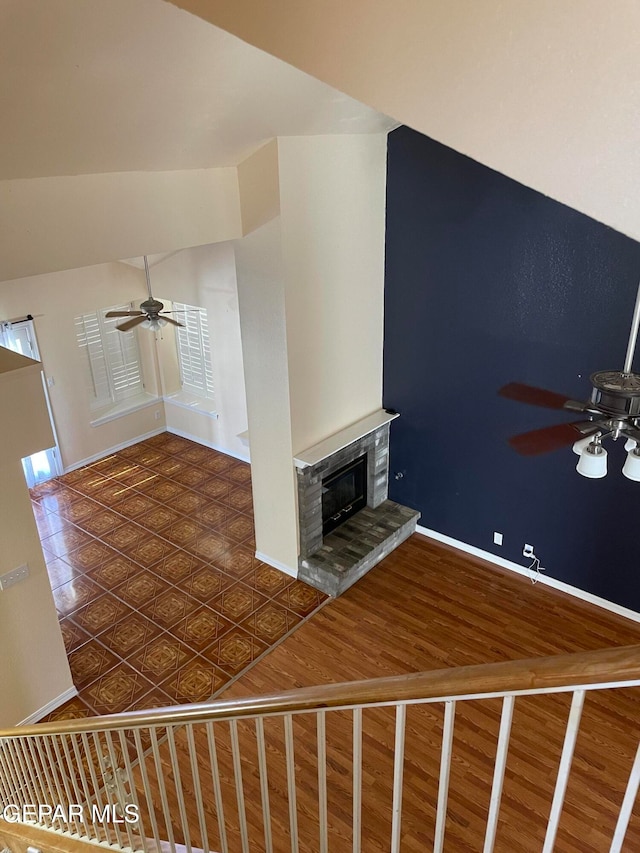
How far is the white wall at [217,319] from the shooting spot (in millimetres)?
8023

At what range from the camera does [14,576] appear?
467 centimetres

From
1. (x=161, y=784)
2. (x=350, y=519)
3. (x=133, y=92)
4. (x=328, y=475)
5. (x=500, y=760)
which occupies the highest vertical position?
(x=133, y=92)

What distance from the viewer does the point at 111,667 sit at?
5.53 meters

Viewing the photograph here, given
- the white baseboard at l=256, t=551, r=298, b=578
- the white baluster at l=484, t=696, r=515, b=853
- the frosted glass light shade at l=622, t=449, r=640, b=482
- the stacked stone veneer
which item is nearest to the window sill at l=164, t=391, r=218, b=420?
the white baseboard at l=256, t=551, r=298, b=578

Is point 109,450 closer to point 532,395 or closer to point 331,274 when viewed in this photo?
point 331,274

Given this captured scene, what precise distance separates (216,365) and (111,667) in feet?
14.2

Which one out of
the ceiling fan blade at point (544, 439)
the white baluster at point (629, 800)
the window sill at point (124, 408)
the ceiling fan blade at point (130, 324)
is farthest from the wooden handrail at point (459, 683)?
the window sill at point (124, 408)

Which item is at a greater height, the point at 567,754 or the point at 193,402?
the point at 567,754

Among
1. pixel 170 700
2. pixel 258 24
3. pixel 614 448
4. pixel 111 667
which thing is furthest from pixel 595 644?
pixel 258 24

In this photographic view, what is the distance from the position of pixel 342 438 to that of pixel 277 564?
153 cm

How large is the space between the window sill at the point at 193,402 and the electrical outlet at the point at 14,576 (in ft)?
15.1

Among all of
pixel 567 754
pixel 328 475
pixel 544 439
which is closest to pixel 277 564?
pixel 328 475

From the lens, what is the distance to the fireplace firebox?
664 centimetres

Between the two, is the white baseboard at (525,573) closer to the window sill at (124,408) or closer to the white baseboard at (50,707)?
the white baseboard at (50,707)
